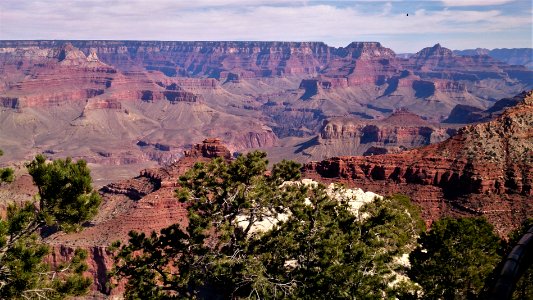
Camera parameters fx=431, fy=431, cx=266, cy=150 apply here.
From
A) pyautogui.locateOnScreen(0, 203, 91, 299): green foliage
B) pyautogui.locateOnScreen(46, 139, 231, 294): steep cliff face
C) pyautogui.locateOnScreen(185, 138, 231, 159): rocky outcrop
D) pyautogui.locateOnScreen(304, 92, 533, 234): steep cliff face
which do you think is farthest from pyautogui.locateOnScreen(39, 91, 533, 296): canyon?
pyautogui.locateOnScreen(0, 203, 91, 299): green foliage

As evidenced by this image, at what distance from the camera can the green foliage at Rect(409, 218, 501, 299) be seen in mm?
28703

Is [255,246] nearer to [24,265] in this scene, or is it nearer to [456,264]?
[24,265]

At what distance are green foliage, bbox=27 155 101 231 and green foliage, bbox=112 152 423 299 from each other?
215 inches

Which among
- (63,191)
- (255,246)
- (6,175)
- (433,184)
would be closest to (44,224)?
(63,191)

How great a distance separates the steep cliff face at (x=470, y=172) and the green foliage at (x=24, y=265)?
195 ft

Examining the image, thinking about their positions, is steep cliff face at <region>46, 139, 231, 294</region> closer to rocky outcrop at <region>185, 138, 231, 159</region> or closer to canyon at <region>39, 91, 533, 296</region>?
canyon at <region>39, 91, 533, 296</region>

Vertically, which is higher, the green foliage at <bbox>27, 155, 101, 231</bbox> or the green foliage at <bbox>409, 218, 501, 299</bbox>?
the green foliage at <bbox>27, 155, 101, 231</bbox>

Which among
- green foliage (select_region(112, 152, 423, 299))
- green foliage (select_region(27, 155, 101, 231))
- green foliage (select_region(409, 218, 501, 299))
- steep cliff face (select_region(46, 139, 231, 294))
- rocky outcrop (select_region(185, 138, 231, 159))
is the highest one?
green foliage (select_region(27, 155, 101, 231))

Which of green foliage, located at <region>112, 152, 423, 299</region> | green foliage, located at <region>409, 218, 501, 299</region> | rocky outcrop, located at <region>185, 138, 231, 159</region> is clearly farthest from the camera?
rocky outcrop, located at <region>185, 138, 231, 159</region>

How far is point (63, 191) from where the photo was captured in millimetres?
20812

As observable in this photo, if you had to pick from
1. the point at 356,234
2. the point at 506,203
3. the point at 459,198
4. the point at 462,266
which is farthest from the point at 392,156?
the point at 356,234

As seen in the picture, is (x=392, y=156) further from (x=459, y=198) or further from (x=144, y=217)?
(x=144, y=217)

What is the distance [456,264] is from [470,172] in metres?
45.8

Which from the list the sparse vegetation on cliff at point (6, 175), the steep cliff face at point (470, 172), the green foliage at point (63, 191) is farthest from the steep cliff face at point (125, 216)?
the sparse vegetation on cliff at point (6, 175)
